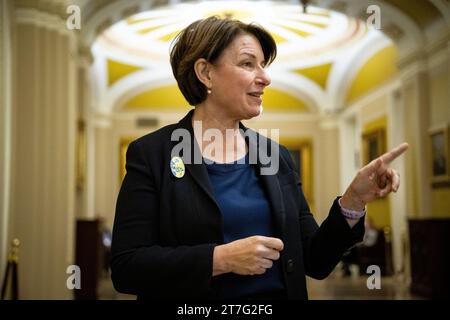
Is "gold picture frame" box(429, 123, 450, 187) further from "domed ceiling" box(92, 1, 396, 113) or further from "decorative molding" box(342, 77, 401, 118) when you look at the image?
"domed ceiling" box(92, 1, 396, 113)

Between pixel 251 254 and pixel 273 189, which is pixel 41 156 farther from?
pixel 251 254

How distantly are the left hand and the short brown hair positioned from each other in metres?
0.46

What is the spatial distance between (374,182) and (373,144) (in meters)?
13.6

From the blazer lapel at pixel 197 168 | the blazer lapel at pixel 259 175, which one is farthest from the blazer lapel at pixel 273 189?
the blazer lapel at pixel 197 168

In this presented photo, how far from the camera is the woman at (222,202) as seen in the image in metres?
1.47

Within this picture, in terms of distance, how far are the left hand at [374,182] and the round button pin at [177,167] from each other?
45 cm

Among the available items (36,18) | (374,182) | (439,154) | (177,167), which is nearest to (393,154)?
(374,182)

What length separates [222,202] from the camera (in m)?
1.58

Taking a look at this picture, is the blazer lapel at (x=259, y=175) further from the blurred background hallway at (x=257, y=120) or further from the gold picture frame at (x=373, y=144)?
the gold picture frame at (x=373, y=144)

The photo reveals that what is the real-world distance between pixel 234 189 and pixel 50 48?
6.59m

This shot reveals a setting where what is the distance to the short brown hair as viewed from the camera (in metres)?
1.65

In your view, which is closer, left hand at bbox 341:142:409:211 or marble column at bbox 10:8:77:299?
left hand at bbox 341:142:409:211

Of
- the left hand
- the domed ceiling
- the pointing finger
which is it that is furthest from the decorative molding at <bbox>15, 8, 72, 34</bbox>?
the pointing finger

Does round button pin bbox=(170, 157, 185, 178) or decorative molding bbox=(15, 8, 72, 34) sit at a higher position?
decorative molding bbox=(15, 8, 72, 34)
